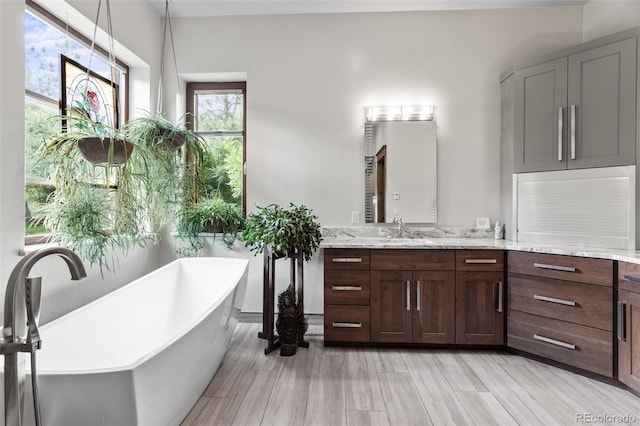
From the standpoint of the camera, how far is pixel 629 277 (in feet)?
7.02

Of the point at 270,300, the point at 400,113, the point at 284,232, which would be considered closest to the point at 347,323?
the point at 270,300

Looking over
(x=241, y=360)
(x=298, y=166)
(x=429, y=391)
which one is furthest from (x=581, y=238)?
(x=241, y=360)

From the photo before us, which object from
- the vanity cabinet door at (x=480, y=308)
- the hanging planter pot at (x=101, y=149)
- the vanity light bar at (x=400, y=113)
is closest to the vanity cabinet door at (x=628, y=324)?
the vanity cabinet door at (x=480, y=308)

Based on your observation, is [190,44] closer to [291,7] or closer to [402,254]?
[291,7]

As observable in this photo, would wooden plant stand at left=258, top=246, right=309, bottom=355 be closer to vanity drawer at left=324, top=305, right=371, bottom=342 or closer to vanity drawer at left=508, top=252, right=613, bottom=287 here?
vanity drawer at left=324, top=305, right=371, bottom=342

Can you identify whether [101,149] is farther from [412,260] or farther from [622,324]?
[622,324]

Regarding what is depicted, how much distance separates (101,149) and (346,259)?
1.85m

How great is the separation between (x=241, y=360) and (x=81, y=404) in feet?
4.86

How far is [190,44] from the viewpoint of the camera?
10.9 ft

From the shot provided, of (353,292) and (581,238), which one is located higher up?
(581,238)

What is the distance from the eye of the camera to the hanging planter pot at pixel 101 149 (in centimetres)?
184

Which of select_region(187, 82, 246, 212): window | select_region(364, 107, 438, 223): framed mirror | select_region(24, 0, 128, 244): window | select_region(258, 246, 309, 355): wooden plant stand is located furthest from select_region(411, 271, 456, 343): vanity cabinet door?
select_region(24, 0, 128, 244): window

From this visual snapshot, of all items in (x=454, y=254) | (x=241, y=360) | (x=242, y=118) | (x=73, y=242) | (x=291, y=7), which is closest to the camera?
(x=73, y=242)

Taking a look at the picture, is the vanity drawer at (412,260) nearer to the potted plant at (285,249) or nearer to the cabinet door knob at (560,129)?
the potted plant at (285,249)
